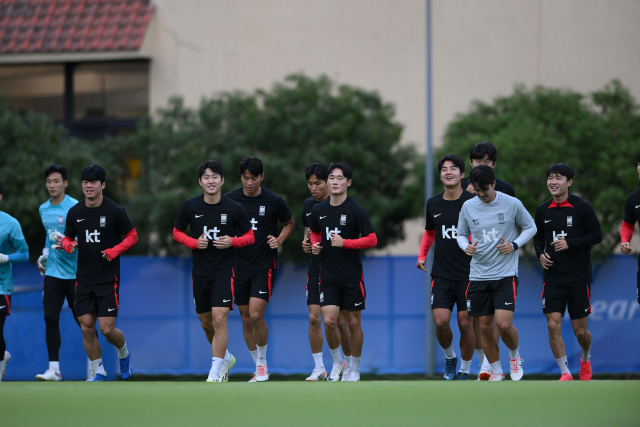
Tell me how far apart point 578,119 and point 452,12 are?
554 centimetres

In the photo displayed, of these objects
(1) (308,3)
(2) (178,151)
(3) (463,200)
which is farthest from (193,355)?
(1) (308,3)

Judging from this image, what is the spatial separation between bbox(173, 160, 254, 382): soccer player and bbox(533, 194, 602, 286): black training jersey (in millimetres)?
3284

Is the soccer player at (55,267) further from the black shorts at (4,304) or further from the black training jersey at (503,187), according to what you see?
the black training jersey at (503,187)

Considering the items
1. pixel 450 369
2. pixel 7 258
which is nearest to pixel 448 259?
pixel 450 369

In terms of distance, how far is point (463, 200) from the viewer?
8.77 metres

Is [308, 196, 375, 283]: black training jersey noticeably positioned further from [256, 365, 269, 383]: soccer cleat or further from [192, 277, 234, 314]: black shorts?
[256, 365, 269, 383]: soccer cleat

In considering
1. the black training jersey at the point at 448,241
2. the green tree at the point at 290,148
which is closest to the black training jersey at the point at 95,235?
the black training jersey at the point at 448,241

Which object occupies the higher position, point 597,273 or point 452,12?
point 452,12

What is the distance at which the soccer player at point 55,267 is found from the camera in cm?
952

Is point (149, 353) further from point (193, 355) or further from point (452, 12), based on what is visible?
point (452, 12)

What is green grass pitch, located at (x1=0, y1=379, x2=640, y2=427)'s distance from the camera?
5246 millimetres

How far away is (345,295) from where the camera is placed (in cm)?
892

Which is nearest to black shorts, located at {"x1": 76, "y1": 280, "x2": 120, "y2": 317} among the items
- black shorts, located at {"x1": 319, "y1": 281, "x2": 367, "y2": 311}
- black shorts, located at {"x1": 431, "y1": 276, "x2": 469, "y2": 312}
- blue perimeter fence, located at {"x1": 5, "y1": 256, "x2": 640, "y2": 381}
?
black shorts, located at {"x1": 319, "y1": 281, "x2": 367, "y2": 311}

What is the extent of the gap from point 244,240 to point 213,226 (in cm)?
37
